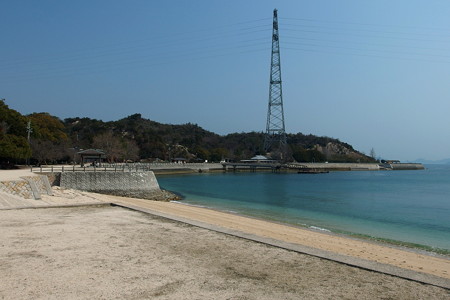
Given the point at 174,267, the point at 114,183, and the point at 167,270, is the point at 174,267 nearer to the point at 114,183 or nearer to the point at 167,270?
the point at 167,270

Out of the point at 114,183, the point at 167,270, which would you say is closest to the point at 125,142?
the point at 114,183

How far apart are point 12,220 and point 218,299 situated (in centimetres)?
906

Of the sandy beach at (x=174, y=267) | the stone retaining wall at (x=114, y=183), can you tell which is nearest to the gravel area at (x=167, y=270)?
the sandy beach at (x=174, y=267)

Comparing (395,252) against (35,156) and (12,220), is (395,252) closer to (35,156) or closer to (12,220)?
(12,220)

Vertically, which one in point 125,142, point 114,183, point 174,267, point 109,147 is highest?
point 125,142

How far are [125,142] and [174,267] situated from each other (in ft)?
314

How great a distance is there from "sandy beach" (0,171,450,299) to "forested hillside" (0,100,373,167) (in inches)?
1418

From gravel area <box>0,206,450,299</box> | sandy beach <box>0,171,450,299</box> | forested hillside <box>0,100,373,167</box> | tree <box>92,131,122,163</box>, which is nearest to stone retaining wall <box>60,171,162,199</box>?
forested hillside <box>0,100,373,167</box>

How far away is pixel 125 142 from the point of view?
325ft

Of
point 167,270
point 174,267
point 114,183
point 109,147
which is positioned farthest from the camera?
point 109,147

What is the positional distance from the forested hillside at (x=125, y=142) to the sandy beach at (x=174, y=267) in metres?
36.0

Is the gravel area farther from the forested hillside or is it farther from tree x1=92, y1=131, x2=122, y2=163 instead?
tree x1=92, y1=131, x2=122, y2=163

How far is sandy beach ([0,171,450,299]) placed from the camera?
Answer: 5816 mm

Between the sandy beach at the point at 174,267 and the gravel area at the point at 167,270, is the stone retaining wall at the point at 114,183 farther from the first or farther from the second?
the gravel area at the point at 167,270
